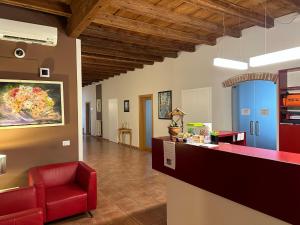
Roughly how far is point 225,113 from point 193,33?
1979mm

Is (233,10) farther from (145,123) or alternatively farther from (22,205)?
(145,123)

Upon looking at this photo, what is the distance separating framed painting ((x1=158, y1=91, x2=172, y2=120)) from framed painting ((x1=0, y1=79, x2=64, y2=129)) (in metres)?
3.69

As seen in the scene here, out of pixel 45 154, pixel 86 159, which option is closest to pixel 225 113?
pixel 45 154

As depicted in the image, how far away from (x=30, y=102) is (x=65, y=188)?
148 centimetres

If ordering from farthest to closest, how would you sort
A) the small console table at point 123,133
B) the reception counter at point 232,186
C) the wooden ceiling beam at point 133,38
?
the small console table at point 123,133 < the wooden ceiling beam at point 133,38 < the reception counter at point 232,186

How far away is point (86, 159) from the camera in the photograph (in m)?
6.84

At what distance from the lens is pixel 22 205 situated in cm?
247

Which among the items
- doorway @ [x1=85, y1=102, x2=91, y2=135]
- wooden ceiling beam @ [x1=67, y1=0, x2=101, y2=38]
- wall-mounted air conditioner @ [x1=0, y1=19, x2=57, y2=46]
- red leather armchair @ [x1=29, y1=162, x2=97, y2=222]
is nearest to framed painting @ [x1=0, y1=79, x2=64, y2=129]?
wall-mounted air conditioner @ [x1=0, y1=19, x2=57, y2=46]

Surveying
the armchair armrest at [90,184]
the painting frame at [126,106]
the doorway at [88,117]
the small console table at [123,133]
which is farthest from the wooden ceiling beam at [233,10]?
the doorway at [88,117]

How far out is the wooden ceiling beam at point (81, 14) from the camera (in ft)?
9.15

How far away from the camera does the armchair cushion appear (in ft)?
9.53

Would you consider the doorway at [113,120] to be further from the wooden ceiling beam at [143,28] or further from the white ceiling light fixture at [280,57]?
the white ceiling light fixture at [280,57]

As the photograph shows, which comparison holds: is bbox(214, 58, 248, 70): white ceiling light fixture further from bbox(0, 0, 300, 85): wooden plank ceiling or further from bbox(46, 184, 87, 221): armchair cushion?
bbox(46, 184, 87, 221): armchair cushion

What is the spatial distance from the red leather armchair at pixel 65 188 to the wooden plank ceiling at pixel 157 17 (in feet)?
7.31
